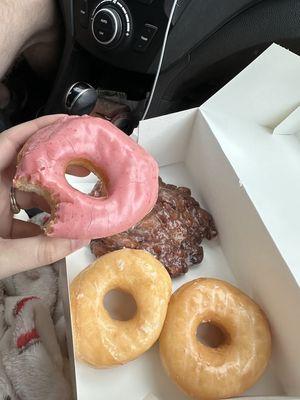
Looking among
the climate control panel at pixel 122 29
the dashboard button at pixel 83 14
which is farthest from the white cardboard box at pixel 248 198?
the dashboard button at pixel 83 14

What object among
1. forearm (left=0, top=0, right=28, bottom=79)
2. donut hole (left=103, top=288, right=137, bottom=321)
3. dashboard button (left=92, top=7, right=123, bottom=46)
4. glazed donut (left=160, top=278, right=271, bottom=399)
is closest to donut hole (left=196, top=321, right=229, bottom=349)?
glazed donut (left=160, top=278, right=271, bottom=399)

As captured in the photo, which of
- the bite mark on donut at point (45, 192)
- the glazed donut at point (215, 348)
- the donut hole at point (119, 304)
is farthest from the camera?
the donut hole at point (119, 304)

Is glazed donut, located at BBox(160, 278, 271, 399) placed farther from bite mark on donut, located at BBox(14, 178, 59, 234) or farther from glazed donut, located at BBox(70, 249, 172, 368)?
bite mark on donut, located at BBox(14, 178, 59, 234)

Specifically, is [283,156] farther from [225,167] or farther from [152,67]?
[152,67]

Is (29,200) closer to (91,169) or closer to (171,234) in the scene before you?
(91,169)

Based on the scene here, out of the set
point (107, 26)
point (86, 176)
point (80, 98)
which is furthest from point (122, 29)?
point (86, 176)

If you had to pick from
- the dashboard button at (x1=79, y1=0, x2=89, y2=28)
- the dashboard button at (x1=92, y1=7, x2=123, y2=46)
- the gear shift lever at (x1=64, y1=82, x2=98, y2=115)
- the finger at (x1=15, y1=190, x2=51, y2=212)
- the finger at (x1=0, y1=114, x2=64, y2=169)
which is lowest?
the finger at (x1=15, y1=190, x2=51, y2=212)

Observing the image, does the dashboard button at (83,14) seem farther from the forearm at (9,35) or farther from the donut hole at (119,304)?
the donut hole at (119,304)
